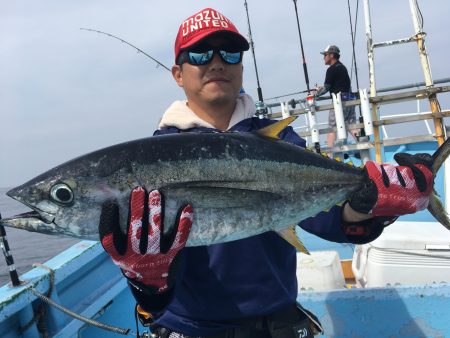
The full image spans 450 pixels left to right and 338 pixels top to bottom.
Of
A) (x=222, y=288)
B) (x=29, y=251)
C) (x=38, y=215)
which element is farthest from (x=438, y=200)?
(x=29, y=251)

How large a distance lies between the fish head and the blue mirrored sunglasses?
884 millimetres

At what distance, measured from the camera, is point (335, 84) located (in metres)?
9.10

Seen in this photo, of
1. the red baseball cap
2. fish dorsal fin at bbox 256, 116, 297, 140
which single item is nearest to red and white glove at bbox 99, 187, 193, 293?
fish dorsal fin at bbox 256, 116, 297, 140

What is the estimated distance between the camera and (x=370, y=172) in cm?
208

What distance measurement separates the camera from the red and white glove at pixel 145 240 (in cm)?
158

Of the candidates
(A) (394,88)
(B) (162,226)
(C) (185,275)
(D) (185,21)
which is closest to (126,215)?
(B) (162,226)

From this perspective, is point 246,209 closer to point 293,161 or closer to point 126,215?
point 293,161

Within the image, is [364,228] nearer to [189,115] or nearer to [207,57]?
[189,115]

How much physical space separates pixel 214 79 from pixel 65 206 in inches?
39.6

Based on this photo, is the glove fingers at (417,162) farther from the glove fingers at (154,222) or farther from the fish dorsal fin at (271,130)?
the glove fingers at (154,222)

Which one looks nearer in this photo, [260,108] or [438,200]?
[438,200]

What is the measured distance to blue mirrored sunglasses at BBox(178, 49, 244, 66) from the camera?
82.7 inches

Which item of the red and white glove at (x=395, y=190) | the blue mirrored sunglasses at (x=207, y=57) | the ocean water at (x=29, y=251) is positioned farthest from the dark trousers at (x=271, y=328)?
the ocean water at (x=29, y=251)

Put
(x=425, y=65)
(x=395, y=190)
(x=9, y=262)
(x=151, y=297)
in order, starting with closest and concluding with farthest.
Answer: (x=151, y=297) → (x=395, y=190) → (x=9, y=262) → (x=425, y=65)
